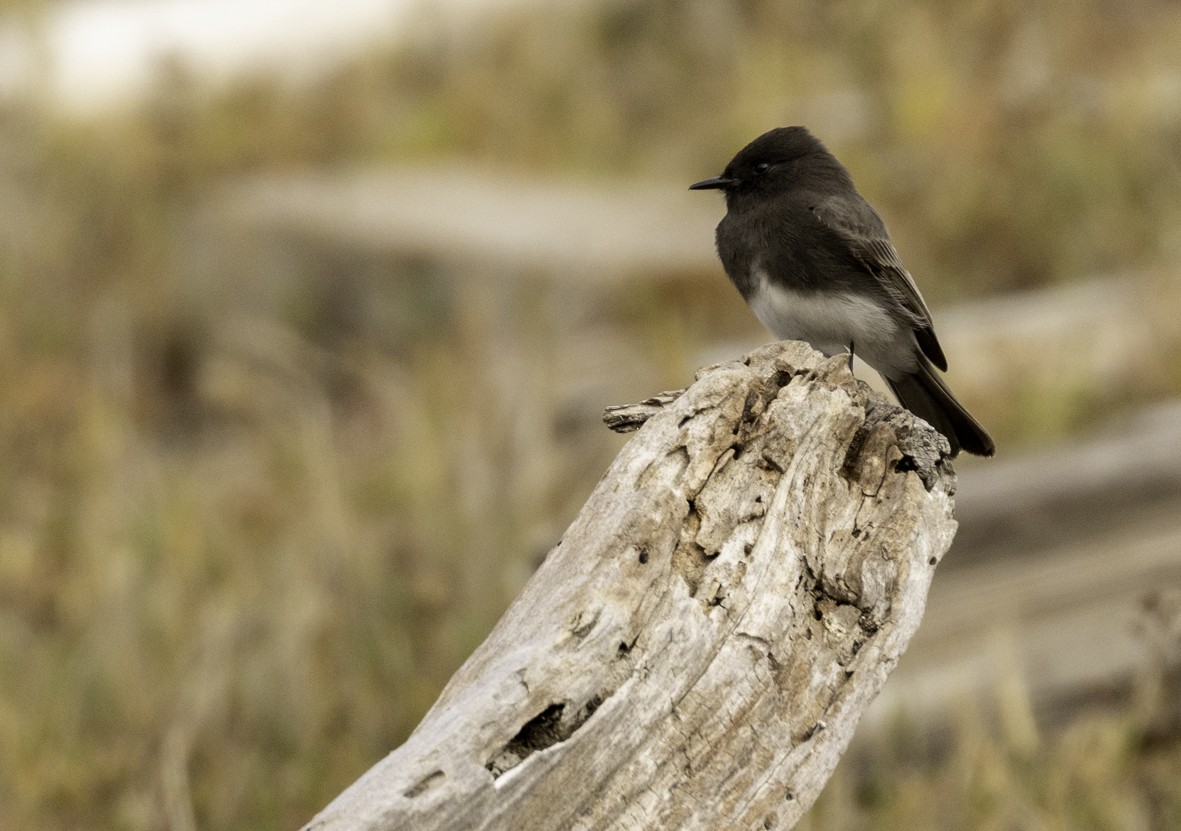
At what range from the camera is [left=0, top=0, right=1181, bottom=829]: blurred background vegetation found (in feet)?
14.9

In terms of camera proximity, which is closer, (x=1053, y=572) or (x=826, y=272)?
(x=826, y=272)

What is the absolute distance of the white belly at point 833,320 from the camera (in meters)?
3.89

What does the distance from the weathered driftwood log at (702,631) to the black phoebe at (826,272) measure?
4.06 ft

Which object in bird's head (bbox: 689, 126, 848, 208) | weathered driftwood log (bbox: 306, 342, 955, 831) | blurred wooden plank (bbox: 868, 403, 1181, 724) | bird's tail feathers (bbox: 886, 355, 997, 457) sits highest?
bird's head (bbox: 689, 126, 848, 208)

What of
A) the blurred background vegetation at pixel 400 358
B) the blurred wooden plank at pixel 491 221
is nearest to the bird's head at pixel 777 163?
the blurred background vegetation at pixel 400 358

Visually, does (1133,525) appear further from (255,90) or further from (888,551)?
(255,90)

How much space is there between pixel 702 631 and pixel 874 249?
6.30ft

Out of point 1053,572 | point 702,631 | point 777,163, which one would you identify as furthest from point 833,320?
point 702,631

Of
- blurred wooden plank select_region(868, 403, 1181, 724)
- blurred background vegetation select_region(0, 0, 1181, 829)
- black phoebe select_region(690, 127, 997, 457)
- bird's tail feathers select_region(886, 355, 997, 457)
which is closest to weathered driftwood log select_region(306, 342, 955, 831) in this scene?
bird's tail feathers select_region(886, 355, 997, 457)

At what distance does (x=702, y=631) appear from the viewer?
223 centimetres

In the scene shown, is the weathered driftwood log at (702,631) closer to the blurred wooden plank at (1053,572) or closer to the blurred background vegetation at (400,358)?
the blurred background vegetation at (400,358)

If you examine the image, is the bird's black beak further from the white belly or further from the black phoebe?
the white belly

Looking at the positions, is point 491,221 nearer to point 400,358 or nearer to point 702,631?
point 400,358

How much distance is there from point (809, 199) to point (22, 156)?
8487 mm
